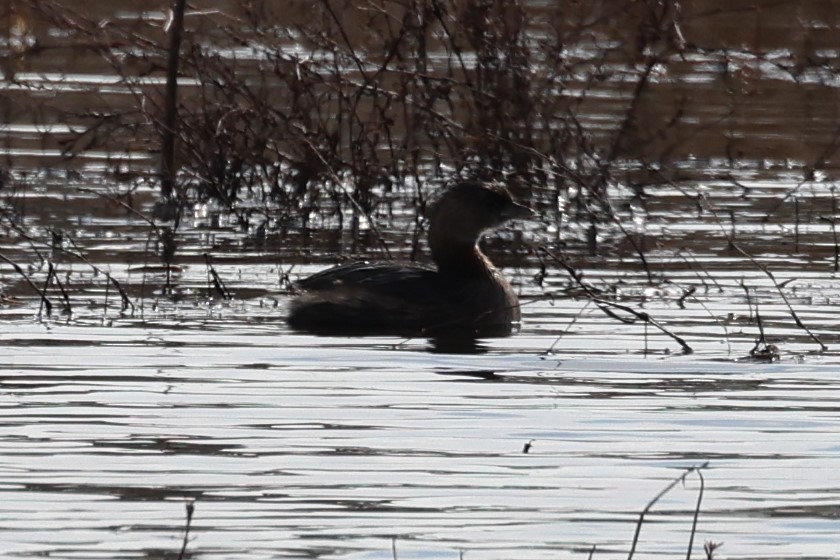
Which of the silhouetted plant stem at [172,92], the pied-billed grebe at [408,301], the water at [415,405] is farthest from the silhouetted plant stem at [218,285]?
the silhouetted plant stem at [172,92]

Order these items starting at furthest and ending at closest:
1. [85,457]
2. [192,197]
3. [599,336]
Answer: [192,197] → [599,336] → [85,457]

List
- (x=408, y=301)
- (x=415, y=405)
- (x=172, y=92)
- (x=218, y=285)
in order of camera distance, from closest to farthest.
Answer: (x=415, y=405), (x=408, y=301), (x=218, y=285), (x=172, y=92)

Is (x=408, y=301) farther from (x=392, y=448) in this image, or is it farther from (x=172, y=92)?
(x=172, y=92)

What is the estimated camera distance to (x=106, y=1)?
3288cm

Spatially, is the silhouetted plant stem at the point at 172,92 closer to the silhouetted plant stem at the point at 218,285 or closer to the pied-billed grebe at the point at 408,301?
the silhouetted plant stem at the point at 218,285

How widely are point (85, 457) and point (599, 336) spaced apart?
4255mm

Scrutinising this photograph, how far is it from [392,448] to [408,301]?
3985 millimetres

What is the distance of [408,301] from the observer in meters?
12.6

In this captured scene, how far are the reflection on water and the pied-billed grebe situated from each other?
583mm

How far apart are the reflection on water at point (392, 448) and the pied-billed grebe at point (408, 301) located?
58 cm

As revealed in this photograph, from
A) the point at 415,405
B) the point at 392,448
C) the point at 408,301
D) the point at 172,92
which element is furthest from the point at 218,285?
the point at 392,448

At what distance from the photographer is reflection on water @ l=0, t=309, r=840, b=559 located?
7.23 meters

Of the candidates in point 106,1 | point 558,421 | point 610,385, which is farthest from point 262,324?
point 106,1

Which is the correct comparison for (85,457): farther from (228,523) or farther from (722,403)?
(722,403)
